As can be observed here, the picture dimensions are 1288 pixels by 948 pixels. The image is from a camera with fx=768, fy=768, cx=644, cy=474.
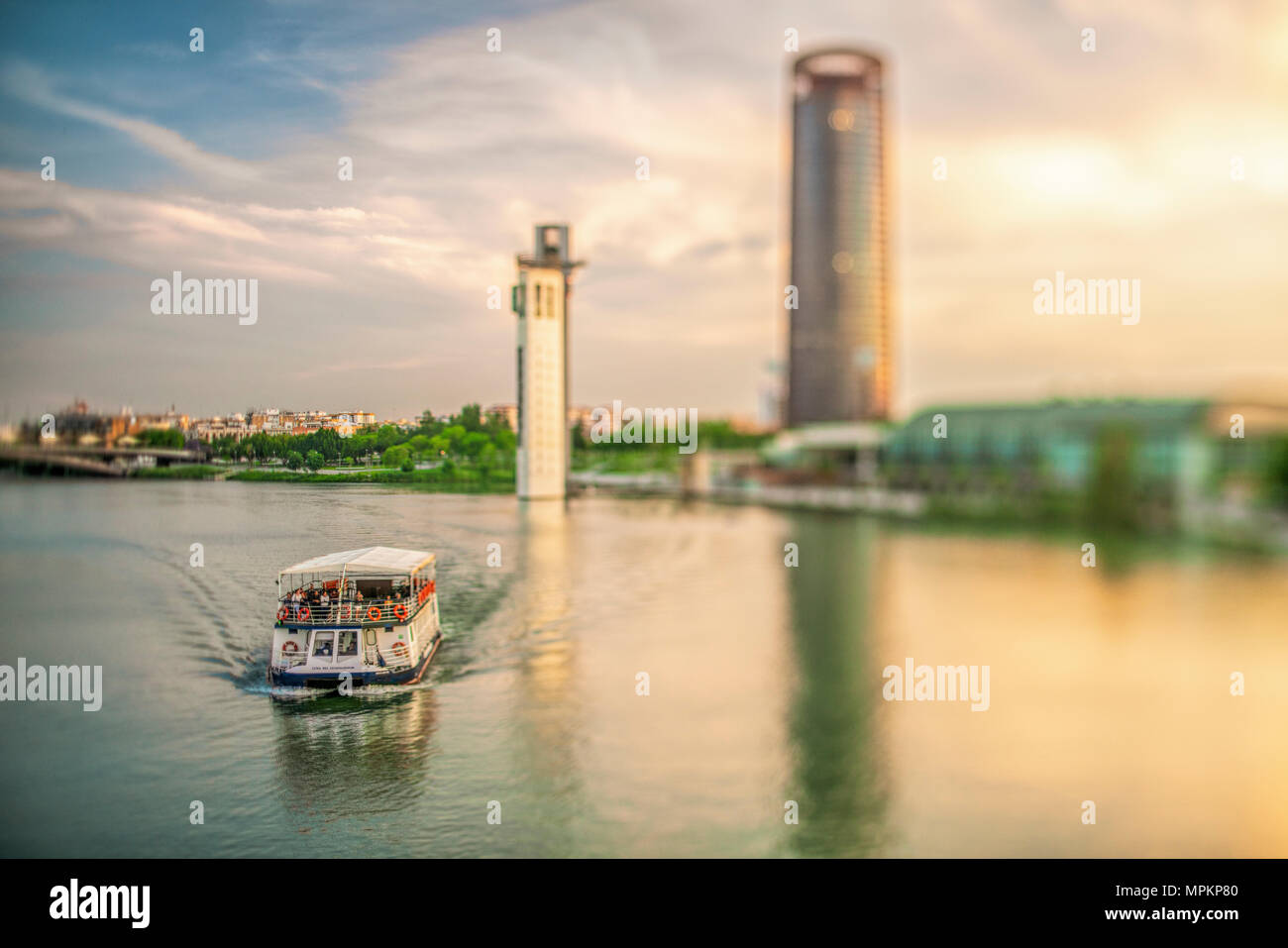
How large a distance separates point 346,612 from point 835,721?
8.47ft

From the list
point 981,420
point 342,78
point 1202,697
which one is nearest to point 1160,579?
point 981,420

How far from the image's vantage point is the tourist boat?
204 centimetres

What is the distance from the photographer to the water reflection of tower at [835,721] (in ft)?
9.07

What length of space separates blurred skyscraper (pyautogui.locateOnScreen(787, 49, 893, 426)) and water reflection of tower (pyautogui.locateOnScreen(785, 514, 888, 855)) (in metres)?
9.03

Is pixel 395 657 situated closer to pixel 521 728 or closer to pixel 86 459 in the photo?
pixel 521 728

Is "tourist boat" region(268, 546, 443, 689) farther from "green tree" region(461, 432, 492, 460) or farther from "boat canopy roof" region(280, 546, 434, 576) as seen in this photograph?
"green tree" region(461, 432, 492, 460)

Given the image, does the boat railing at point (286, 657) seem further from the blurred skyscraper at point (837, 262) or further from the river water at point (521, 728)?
the blurred skyscraper at point (837, 262)

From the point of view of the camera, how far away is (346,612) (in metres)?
2.08

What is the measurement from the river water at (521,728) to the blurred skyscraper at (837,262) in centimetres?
1155
